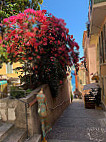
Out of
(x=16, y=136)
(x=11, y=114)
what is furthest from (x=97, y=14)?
(x=16, y=136)

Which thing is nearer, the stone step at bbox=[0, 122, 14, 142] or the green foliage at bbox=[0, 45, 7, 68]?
the stone step at bbox=[0, 122, 14, 142]

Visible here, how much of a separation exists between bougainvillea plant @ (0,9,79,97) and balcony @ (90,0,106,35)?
11.5 ft

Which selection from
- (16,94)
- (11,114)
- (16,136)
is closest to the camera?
(16,136)

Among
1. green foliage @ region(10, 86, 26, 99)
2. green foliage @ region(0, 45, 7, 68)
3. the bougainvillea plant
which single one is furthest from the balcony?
green foliage @ region(10, 86, 26, 99)

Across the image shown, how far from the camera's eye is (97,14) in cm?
955

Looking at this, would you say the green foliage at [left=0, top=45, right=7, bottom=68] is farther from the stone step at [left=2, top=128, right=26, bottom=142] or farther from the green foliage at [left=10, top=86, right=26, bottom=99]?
the stone step at [left=2, top=128, right=26, bottom=142]

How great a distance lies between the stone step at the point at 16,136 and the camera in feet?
13.5

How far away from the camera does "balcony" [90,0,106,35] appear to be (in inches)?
332

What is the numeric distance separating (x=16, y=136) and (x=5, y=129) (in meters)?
0.36

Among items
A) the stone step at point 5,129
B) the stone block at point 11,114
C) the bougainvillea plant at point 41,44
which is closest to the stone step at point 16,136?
the stone step at point 5,129

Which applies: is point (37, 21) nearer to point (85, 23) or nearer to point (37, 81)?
point (37, 81)

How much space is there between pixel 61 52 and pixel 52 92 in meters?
2.48

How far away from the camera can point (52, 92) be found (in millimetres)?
7598

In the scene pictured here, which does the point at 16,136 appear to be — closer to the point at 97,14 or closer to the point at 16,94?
the point at 16,94
